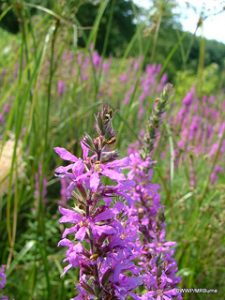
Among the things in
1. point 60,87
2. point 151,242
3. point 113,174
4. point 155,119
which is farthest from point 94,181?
point 60,87

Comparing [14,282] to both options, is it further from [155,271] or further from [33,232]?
[155,271]

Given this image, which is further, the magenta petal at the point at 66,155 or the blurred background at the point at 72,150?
the blurred background at the point at 72,150

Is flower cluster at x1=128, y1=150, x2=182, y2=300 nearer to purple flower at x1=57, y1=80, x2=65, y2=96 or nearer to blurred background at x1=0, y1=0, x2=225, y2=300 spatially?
blurred background at x1=0, y1=0, x2=225, y2=300

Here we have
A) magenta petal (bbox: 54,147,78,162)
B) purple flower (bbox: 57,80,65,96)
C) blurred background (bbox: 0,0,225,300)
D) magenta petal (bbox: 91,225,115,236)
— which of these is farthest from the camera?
purple flower (bbox: 57,80,65,96)

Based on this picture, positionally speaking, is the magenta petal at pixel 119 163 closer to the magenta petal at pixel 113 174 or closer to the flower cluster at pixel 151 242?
the magenta petal at pixel 113 174

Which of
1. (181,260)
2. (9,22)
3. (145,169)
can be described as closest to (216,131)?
(181,260)

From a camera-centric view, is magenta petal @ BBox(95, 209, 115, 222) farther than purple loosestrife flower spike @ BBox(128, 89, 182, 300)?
No

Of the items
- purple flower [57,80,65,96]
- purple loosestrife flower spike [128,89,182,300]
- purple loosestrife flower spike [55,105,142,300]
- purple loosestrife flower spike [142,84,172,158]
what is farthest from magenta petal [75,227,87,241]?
purple flower [57,80,65,96]

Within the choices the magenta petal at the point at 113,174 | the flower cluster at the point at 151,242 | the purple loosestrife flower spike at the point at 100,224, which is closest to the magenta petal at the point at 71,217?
the purple loosestrife flower spike at the point at 100,224

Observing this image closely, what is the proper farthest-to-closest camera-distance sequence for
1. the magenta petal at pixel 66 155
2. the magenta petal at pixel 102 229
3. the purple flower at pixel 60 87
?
the purple flower at pixel 60 87 < the magenta petal at pixel 66 155 < the magenta petal at pixel 102 229

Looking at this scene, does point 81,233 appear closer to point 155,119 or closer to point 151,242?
point 151,242
